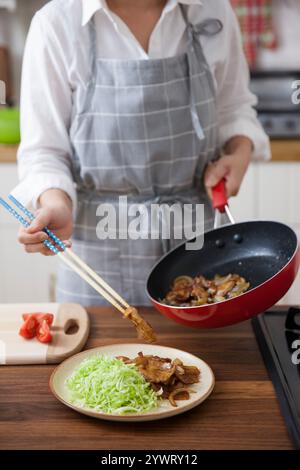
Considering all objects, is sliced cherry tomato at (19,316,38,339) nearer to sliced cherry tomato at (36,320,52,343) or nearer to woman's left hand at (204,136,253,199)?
sliced cherry tomato at (36,320,52,343)

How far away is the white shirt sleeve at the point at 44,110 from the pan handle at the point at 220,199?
310mm

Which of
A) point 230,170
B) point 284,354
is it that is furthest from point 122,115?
point 284,354

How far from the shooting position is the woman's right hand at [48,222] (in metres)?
1.23

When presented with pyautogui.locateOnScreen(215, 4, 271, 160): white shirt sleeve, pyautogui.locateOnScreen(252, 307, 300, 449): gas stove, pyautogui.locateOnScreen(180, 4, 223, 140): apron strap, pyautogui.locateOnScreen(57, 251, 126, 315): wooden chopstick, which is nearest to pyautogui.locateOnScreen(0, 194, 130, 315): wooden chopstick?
pyautogui.locateOnScreen(57, 251, 126, 315): wooden chopstick

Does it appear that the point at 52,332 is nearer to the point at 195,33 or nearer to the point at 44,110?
the point at 44,110

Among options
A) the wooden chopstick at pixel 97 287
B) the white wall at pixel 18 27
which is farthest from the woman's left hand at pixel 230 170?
the white wall at pixel 18 27

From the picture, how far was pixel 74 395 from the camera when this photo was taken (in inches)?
39.6

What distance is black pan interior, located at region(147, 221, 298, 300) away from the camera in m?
1.34

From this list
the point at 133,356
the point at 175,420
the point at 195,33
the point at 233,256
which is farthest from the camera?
→ the point at 195,33

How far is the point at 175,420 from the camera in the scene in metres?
0.96

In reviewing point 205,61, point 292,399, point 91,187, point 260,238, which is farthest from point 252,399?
point 205,61

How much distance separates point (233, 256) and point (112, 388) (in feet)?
1.70

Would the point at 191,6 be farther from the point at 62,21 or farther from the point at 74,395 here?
the point at 74,395

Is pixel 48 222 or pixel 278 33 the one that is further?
pixel 278 33
